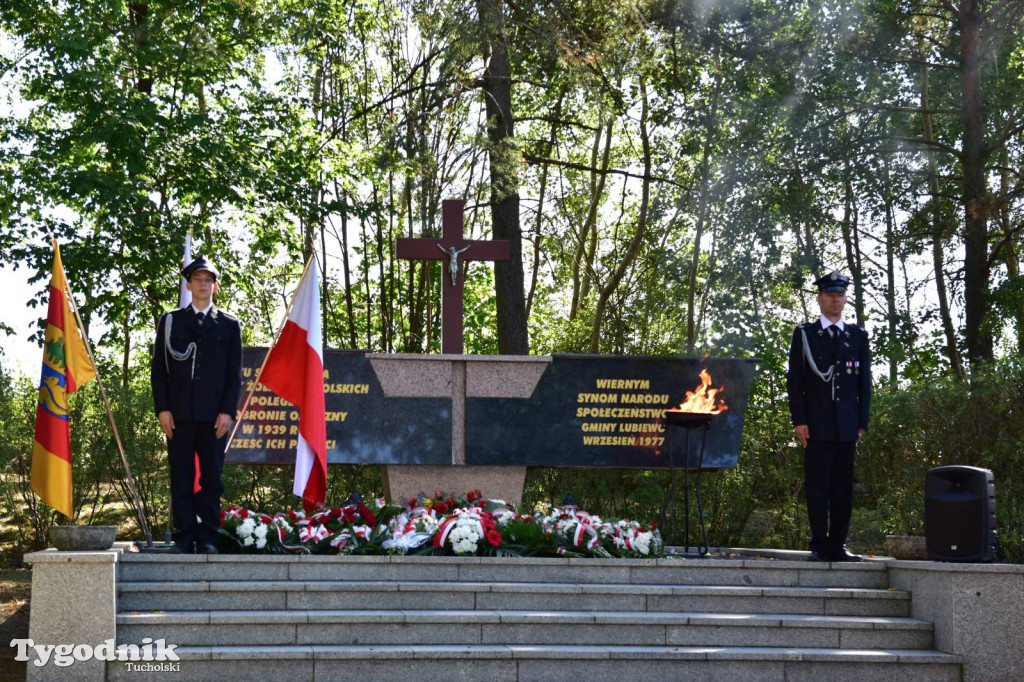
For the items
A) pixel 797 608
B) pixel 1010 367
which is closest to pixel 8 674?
pixel 797 608

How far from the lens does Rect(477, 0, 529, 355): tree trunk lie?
1438 centimetres

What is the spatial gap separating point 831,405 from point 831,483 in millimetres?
545

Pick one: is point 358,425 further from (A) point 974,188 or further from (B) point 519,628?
(A) point 974,188

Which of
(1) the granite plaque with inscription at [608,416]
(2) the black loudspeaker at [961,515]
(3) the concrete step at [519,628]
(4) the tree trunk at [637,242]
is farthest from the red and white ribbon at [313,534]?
(4) the tree trunk at [637,242]

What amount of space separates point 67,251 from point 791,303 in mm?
12359

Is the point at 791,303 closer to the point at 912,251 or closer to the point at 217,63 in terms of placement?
the point at 912,251

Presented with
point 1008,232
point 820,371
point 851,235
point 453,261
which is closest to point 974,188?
point 1008,232

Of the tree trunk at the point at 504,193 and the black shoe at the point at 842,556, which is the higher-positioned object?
the tree trunk at the point at 504,193

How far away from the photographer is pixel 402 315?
2025 cm

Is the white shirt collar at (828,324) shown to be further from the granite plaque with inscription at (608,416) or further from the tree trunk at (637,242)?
the tree trunk at (637,242)

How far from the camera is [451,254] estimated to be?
10117 millimetres

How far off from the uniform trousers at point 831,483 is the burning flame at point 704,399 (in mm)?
2071

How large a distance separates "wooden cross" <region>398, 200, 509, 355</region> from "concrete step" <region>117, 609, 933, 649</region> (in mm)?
3917

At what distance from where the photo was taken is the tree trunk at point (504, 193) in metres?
14.4
